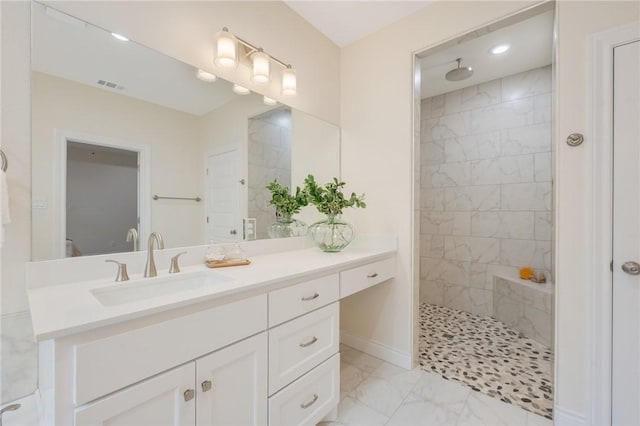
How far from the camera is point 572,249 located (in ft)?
4.51

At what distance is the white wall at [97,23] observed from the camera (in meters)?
0.96

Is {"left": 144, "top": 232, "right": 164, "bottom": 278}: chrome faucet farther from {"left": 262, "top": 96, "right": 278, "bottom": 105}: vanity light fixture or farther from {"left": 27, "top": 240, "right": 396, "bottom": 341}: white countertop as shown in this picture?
{"left": 262, "top": 96, "right": 278, "bottom": 105}: vanity light fixture

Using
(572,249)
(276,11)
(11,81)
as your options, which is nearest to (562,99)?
(572,249)

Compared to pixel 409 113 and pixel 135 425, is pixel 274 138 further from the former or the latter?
pixel 135 425

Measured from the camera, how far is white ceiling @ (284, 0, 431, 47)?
188cm

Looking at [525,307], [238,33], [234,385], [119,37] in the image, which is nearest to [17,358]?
[234,385]

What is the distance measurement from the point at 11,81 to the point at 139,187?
55 cm

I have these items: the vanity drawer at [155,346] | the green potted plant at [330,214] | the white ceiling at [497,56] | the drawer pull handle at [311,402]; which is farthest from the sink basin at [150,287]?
the white ceiling at [497,56]

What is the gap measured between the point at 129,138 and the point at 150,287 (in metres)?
0.71

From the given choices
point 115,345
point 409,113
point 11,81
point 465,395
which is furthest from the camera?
point 409,113

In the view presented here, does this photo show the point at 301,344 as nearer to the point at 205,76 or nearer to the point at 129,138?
the point at 129,138

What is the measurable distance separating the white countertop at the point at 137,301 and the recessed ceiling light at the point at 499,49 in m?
2.25

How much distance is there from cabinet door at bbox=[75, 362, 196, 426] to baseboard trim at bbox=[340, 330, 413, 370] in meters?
1.55

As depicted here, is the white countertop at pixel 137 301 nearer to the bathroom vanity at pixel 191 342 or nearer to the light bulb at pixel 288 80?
the bathroom vanity at pixel 191 342
